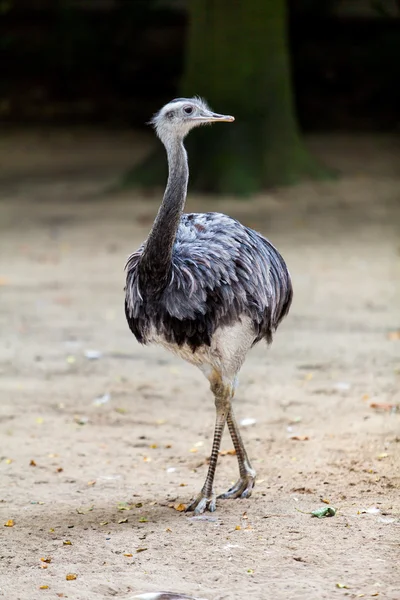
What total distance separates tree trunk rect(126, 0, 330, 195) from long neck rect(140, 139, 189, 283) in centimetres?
727

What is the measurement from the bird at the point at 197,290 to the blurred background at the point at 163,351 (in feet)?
1.84

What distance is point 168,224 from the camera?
472 centimetres

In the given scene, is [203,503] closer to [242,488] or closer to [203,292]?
[242,488]

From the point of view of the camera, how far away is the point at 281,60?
12.5 meters

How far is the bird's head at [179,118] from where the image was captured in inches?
188

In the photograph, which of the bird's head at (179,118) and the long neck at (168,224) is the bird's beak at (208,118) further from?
the long neck at (168,224)

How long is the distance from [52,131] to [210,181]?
201 inches

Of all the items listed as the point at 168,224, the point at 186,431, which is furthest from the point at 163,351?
the point at 168,224

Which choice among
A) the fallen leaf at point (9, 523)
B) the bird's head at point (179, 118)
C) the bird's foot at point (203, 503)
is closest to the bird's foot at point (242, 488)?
the bird's foot at point (203, 503)

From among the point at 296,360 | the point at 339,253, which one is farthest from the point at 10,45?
the point at 296,360

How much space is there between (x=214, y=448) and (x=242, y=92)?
803 cm

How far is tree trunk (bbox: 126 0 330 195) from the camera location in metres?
12.2

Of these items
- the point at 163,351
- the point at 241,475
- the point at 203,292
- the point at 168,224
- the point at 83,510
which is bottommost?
the point at 163,351

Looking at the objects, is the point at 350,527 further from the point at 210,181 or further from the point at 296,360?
the point at 210,181
